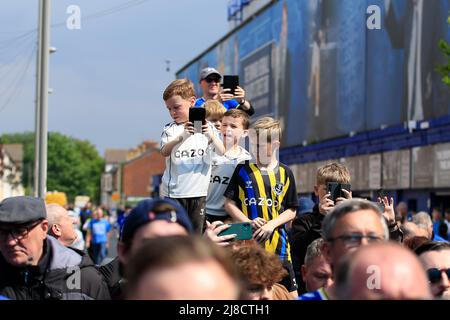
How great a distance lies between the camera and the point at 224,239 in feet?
16.0

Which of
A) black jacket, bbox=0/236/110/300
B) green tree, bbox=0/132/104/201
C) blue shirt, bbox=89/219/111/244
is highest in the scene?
green tree, bbox=0/132/104/201

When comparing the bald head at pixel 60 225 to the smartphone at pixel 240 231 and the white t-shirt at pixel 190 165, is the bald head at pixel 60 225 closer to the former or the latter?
the white t-shirt at pixel 190 165

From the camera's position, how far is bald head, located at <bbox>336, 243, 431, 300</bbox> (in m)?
2.59

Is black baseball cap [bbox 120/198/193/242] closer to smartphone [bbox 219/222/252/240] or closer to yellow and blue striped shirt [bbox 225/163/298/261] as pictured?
smartphone [bbox 219/222/252/240]

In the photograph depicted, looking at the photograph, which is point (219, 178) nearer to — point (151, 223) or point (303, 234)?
point (303, 234)

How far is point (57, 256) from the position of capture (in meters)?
4.58

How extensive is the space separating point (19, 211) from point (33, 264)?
10.5 inches

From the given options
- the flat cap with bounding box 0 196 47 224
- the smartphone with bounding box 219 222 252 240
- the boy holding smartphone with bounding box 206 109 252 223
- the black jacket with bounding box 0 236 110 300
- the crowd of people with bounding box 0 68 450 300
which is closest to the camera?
the crowd of people with bounding box 0 68 450 300

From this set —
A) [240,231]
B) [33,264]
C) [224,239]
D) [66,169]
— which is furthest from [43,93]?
[66,169]

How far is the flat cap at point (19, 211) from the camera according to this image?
457 centimetres

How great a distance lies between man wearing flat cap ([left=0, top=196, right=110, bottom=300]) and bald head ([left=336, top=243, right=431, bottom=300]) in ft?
6.69

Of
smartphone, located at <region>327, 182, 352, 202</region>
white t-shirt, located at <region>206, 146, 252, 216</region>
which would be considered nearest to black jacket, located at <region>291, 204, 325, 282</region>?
smartphone, located at <region>327, 182, 352, 202</region>

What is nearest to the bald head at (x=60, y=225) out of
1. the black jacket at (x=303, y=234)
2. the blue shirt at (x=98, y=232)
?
the black jacket at (x=303, y=234)

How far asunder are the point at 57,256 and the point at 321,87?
35.9m
